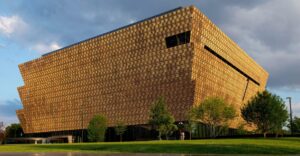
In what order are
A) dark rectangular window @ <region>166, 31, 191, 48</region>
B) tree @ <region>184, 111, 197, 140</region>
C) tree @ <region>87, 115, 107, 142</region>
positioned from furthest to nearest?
dark rectangular window @ <region>166, 31, 191, 48</region>
tree @ <region>87, 115, 107, 142</region>
tree @ <region>184, 111, 197, 140</region>

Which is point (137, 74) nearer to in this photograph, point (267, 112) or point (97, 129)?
point (97, 129)

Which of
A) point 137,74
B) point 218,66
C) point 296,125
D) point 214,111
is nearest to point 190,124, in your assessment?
point 214,111

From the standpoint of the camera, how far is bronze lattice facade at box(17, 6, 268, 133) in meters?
85.7

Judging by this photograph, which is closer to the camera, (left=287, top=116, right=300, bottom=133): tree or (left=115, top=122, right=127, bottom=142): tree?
(left=115, top=122, right=127, bottom=142): tree

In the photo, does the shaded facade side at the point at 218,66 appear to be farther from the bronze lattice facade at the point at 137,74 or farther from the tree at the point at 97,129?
the tree at the point at 97,129

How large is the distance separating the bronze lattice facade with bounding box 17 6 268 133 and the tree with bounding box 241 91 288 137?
2011cm

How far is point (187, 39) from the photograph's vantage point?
280 ft

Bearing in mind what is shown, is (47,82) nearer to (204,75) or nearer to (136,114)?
(136,114)

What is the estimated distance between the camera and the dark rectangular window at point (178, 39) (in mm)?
85225

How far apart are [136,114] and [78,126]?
2893 cm

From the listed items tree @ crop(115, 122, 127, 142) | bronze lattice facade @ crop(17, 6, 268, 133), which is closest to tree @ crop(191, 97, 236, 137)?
bronze lattice facade @ crop(17, 6, 268, 133)

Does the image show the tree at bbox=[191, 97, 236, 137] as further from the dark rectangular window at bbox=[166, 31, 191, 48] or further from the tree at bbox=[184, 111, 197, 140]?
the dark rectangular window at bbox=[166, 31, 191, 48]

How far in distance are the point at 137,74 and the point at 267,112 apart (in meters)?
42.2

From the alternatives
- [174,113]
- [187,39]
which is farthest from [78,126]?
[187,39]
